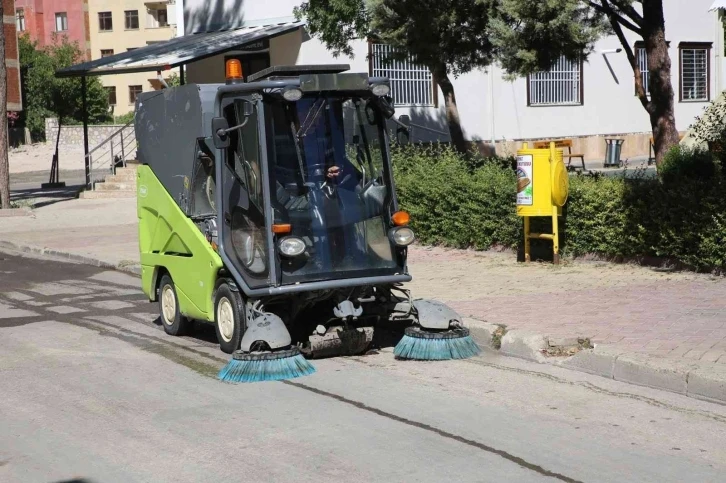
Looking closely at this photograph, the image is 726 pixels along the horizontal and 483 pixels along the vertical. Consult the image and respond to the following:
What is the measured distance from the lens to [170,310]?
1064 cm

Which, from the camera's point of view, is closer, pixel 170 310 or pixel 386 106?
pixel 386 106

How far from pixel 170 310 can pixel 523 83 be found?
22406mm

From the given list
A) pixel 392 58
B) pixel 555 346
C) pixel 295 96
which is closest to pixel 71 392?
pixel 295 96

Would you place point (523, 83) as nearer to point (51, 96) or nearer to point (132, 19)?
point (51, 96)

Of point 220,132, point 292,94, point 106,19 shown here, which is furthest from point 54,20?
point 292,94

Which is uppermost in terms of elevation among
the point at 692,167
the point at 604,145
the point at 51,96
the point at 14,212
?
the point at 51,96

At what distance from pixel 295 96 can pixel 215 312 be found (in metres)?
2.23

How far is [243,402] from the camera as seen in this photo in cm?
767

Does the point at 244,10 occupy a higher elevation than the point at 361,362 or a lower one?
higher

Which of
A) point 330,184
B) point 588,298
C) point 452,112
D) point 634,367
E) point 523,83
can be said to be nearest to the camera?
point 634,367

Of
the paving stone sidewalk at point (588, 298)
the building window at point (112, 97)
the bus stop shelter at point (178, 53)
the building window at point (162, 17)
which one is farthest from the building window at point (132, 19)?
the paving stone sidewalk at point (588, 298)

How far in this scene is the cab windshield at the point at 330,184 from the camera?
8859 mm

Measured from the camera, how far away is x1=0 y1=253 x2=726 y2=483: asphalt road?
6047 millimetres

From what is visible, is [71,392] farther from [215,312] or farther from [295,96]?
[295,96]
